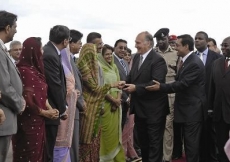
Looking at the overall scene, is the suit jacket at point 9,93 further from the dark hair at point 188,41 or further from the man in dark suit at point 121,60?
the man in dark suit at point 121,60

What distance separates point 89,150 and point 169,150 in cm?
215

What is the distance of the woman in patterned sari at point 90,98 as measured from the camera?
6.30 meters

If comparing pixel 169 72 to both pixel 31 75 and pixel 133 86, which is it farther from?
pixel 31 75

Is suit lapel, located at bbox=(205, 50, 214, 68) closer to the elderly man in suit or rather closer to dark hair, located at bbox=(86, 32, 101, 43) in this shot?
the elderly man in suit

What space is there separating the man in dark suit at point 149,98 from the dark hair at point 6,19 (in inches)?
97.8

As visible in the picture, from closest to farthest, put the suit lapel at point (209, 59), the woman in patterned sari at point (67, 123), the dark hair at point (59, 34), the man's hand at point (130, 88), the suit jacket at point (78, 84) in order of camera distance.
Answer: the dark hair at point (59, 34) < the woman in patterned sari at point (67, 123) < the suit jacket at point (78, 84) < the man's hand at point (130, 88) < the suit lapel at point (209, 59)

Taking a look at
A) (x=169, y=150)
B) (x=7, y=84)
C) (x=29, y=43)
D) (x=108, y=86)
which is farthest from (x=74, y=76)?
(x=169, y=150)

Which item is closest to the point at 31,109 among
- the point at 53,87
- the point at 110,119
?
the point at 53,87

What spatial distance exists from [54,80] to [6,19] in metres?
1.05

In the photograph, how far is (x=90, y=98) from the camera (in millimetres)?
6406

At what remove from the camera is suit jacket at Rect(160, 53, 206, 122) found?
6.69 meters

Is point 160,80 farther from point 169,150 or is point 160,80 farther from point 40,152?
point 40,152

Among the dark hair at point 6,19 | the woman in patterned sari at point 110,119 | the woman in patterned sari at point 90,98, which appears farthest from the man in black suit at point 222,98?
the dark hair at point 6,19

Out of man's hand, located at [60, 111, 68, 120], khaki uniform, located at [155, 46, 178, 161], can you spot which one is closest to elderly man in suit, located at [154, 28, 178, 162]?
khaki uniform, located at [155, 46, 178, 161]
